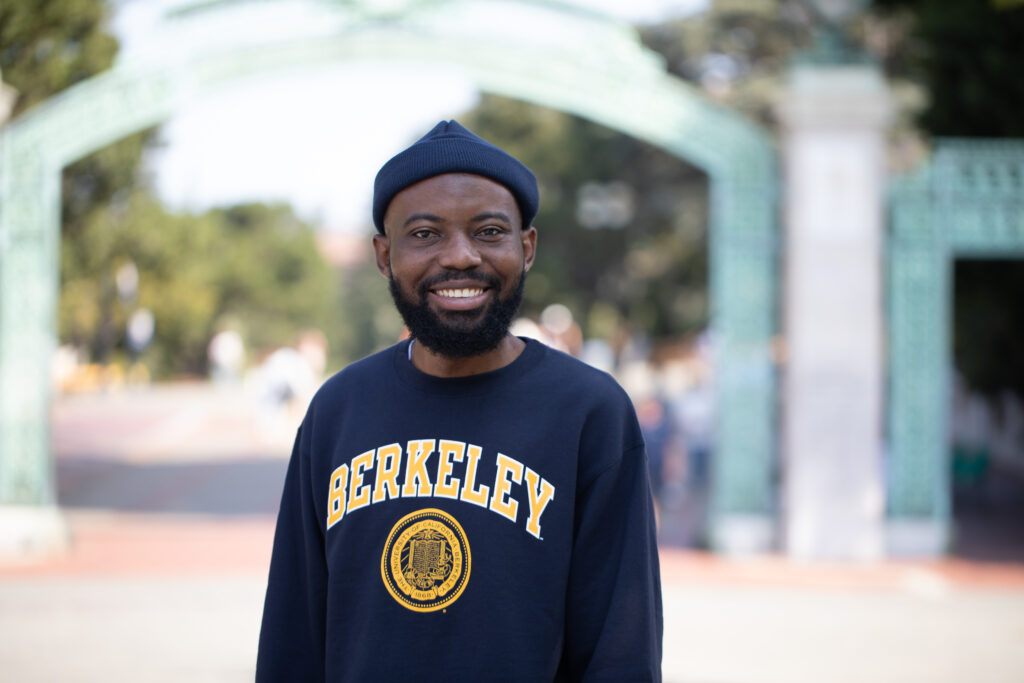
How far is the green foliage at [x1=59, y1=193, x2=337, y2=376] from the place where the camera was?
934 inches

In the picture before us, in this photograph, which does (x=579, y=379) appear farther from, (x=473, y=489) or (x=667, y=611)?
(x=667, y=611)

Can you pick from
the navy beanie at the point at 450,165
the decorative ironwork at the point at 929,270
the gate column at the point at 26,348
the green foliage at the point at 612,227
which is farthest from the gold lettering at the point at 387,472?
the green foliage at the point at 612,227

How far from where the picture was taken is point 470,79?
8.90m

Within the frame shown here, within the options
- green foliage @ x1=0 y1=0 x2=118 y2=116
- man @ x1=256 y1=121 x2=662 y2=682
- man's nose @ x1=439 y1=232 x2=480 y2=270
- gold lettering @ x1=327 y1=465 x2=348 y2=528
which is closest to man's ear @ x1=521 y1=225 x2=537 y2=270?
man @ x1=256 y1=121 x2=662 y2=682

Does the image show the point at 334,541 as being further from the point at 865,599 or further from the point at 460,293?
the point at 865,599

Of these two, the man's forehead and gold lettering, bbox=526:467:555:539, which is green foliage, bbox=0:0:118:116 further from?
gold lettering, bbox=526:467:555:539

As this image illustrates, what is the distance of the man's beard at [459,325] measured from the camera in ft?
6.30

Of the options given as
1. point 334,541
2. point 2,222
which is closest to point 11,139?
point 2,222

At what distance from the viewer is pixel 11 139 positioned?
29.1 ft

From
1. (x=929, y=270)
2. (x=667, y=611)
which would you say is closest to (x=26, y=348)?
(x=667, y=611)

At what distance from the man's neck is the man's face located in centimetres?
2

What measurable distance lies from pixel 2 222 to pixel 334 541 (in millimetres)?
8020

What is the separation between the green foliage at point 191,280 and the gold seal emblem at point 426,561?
46.8ft

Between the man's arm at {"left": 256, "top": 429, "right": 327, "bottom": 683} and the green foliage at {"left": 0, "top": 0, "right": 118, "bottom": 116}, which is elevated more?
the green foliage at {"left": 0, "top": 0, "right": 118, "bottom": 116}
